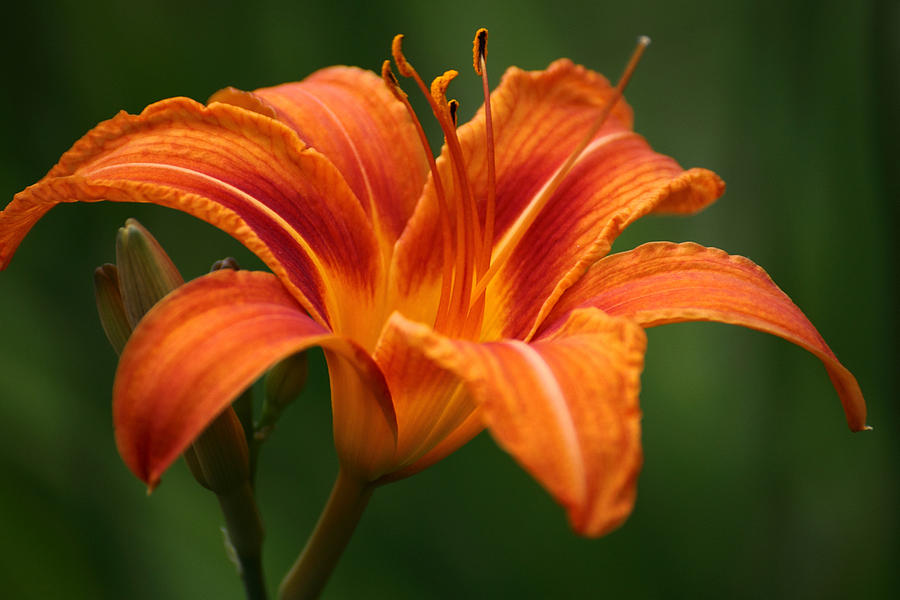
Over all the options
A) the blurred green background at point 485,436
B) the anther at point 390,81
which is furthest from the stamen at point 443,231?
the blurred green background at point 485,436

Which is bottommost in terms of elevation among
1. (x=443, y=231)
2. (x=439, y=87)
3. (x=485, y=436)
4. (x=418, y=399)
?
(x=485, y=436)

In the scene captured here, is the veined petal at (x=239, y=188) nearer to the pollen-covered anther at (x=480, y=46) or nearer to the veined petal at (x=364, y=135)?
the veined petal at (x=364, y=135)

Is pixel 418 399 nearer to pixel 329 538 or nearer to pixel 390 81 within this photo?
pixel 329 538

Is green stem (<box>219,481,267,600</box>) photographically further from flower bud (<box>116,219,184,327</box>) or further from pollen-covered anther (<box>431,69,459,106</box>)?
pollen-covered anther (<box>431,69,459,106</box>)

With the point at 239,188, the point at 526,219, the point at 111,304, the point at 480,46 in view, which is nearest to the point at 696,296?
the point at 526,219

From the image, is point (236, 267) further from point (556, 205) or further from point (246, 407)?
point (556, 205)

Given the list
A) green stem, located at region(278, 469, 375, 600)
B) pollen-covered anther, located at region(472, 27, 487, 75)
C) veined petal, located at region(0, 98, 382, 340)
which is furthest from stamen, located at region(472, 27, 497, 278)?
green stem, located at region(278, 469, 375, 600)

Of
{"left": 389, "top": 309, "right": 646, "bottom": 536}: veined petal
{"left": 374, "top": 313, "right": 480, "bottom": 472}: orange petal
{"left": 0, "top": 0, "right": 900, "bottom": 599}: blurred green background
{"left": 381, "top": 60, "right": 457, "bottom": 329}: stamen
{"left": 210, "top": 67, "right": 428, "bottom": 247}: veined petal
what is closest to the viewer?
{"left": 389, "top": 309, "right": 646, "bottom": 536}: veined petal

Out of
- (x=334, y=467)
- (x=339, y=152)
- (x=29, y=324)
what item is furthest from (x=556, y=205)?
(x=29, y=324)
